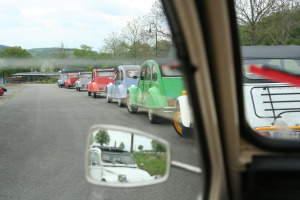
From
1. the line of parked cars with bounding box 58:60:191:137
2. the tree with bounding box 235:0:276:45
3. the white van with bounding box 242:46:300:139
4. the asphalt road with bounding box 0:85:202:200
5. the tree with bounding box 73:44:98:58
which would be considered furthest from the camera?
the asphalt road with bounding box 0:85:202:200

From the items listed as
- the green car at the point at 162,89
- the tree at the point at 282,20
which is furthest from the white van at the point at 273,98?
the green car at the point at 162,89

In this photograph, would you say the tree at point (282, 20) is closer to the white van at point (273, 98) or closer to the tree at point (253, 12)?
the tree at point (253, 12)

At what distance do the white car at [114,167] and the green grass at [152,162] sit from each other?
0.02m

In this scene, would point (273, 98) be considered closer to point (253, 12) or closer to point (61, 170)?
point (253, 12)

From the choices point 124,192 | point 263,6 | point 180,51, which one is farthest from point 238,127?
point 124,192

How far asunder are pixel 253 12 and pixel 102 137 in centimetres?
84

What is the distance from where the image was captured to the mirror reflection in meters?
1.61

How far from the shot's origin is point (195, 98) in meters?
1.38

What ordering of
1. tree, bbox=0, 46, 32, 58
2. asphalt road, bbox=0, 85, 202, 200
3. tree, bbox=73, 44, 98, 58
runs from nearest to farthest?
tree, bbox=73, 44, 98, 58, tree, bbox=0, 46, 32, 58, asphalt road, bbox=0, 85, 202, 200

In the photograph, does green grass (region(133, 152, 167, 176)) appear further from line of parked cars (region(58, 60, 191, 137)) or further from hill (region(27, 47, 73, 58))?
hill (region(27, 47, 73, 58))

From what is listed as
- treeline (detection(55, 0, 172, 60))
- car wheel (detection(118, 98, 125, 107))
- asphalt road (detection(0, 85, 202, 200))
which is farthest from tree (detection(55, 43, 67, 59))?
car wheel (detection(118, 98, 125, 107))

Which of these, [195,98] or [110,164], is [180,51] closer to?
[195,98]

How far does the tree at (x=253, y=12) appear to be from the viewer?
1.53 metres

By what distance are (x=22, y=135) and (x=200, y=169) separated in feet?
25.7
